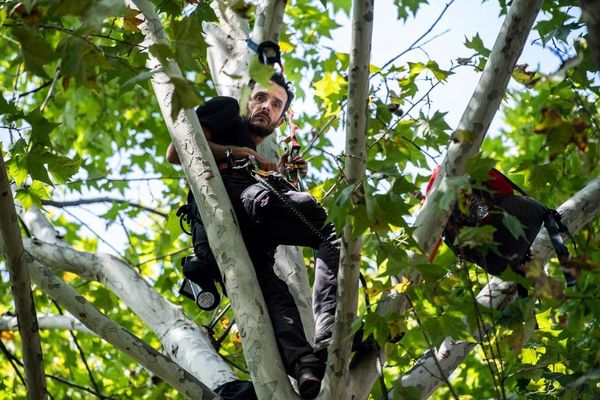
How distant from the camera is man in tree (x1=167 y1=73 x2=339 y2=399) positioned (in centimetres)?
346

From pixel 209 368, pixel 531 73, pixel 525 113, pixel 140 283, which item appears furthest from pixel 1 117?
pixel 525 113

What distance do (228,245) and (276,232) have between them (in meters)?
0.42

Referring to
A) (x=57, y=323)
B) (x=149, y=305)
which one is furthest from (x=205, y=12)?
(x=57, y=323)

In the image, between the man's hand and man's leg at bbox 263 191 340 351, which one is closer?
man's leg at bbox 263 191 340 351

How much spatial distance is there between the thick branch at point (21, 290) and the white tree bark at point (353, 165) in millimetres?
1076

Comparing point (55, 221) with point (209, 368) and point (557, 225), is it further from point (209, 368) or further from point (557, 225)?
point (557, 225)

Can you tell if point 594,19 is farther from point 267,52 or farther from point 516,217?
point 516,217

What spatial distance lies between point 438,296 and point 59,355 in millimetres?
5861

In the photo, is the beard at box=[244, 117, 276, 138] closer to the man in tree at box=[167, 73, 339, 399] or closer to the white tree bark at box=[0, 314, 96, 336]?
the man in tree at box=[167, 73, 339, 399]

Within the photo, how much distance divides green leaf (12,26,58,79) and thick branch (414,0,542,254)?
4.45 feet

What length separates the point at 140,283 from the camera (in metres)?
4.75

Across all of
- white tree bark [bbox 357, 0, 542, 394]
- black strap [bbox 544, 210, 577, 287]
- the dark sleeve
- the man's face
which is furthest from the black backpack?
the man's face

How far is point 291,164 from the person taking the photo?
4461 millimetres

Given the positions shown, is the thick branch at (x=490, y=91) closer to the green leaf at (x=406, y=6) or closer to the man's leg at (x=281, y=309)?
the man's leg at (x=281, y=309)
